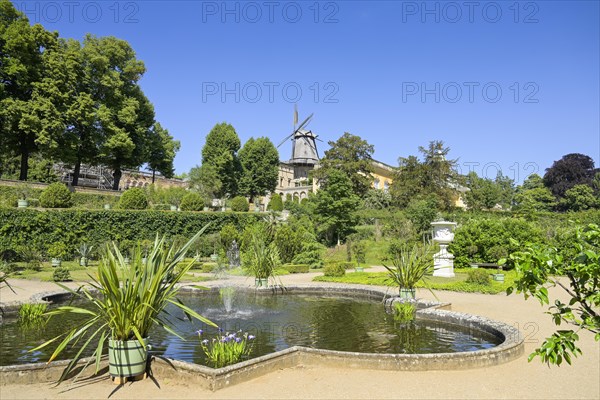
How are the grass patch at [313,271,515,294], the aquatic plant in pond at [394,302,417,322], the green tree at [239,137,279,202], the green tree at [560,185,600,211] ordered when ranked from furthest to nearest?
the green tree at [239,137,279,202]
the green tree at [560,185,600,211]
the grass patch at [313,271,515,294]
the aquatic plant in pond at [394,302,417,322]

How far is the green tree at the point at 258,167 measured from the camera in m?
51.1

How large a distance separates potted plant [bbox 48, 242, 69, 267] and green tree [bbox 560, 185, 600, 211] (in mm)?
45355

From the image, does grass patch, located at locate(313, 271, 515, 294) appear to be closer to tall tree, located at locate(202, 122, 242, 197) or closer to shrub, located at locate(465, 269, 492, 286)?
shrub, located at locate(465, 269, 492, 286)

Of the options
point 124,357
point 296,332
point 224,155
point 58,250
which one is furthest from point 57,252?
point 224,155

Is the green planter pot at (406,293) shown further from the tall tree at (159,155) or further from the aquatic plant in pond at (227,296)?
the tall tree at (159,155)

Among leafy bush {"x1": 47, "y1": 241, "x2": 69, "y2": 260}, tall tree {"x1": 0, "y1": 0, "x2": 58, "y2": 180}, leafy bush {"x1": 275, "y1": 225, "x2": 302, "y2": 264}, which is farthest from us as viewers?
tall tree {"x1": 0, "y1": 0, "x2": 58, "y2": 180}

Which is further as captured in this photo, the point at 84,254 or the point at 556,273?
the point at 84,254

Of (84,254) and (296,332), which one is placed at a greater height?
(84,254)

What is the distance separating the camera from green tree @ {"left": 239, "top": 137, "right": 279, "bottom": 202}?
51.1m

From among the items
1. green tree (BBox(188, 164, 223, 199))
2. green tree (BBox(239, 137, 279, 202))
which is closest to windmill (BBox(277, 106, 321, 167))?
green tree (BBox(239, 137, 279, 202))

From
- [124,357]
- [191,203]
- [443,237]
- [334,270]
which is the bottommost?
[124,357]

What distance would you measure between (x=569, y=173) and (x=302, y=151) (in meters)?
34.7

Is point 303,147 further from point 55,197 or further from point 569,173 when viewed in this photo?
point 55,197

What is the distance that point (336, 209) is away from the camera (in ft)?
101
